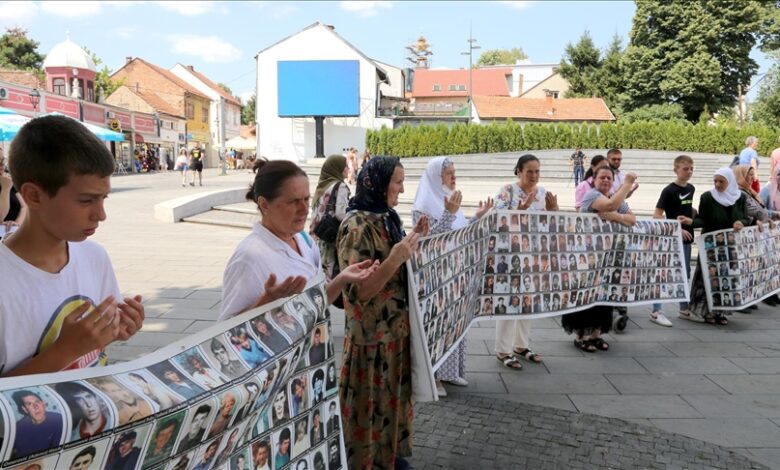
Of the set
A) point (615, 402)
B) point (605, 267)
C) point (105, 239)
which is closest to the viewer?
point (615, 402)

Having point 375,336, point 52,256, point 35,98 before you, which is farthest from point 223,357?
point 35,98

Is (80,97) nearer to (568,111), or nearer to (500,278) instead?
(568,111)

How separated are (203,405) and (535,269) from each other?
3.72 m

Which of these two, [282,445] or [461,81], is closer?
[282,445]

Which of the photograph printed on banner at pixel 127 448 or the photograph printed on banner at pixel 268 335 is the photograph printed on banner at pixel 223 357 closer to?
the photograph printed on banner at pixel 268 335

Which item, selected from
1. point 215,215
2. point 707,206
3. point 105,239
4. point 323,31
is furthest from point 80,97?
point 707,206

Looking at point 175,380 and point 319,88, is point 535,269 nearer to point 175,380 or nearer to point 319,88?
point 175,380

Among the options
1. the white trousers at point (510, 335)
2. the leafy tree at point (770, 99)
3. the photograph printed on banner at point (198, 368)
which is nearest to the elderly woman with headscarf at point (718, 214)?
the white trousers at point (510, 335)

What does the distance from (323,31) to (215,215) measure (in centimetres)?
3468

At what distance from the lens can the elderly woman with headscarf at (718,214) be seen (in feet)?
22.0

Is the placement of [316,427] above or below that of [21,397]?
below

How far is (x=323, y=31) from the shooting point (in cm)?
4688

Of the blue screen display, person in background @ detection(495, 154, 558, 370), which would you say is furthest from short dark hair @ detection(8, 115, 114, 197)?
the blue screen display

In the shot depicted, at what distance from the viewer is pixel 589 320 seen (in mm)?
5715
